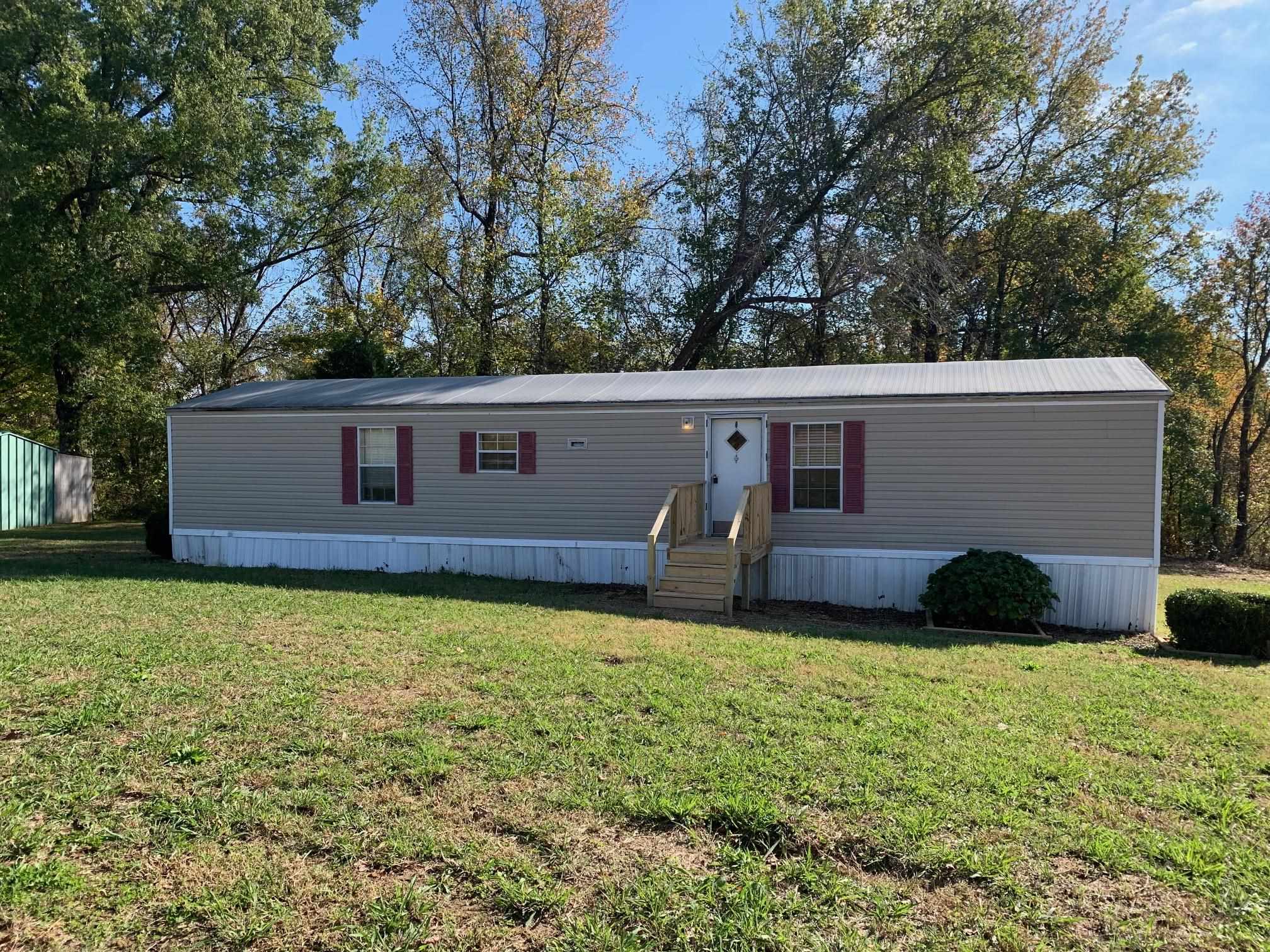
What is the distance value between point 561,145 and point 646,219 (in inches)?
140

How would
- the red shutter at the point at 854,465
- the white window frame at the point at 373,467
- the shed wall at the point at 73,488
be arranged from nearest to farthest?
the red shutter at the point at 854,465 < the white window frame at the point at 373,467 < the shed wall at the point at 73,488

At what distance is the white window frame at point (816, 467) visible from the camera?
10.3 meters

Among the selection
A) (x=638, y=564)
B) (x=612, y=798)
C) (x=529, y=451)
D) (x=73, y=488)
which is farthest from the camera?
(x=73, y=488)

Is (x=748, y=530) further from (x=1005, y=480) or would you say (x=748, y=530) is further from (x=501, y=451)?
(x=501, y=451)

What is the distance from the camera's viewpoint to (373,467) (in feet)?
40.5

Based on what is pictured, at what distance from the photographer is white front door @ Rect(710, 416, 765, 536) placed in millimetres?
10641

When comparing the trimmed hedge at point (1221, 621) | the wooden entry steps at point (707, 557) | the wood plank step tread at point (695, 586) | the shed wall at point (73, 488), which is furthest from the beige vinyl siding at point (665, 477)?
the shed wall at point (73, 488)

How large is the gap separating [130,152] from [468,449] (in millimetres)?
14181

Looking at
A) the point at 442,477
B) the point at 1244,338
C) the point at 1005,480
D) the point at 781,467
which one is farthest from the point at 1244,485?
the point at 442,477

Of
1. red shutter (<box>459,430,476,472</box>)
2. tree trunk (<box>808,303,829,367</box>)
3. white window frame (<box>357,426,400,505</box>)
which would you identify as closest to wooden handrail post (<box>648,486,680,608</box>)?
red shutter (<box>459,430,476,472</box>)

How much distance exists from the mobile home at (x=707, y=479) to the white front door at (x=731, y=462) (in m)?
0.03

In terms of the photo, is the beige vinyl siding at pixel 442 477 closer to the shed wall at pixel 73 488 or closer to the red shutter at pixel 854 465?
the red shutter at pixel 854 465

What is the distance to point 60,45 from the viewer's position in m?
17.8

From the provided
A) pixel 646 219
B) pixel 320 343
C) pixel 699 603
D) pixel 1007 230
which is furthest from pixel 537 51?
pixel 699 603
